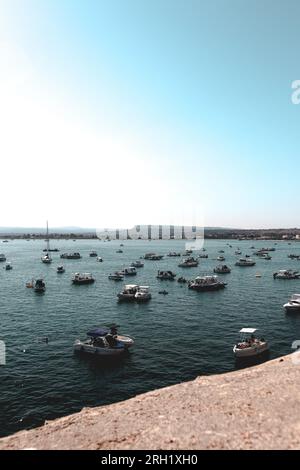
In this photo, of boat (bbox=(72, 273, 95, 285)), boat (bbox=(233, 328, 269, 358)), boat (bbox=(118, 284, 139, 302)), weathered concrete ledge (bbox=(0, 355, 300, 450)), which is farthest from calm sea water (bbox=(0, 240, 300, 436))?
weathered concrete ledge (bbox=(0, 355, 300, 450))

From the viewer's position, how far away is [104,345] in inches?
1832

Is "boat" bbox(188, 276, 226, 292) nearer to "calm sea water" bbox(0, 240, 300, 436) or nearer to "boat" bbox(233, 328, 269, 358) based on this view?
"calm sea water" bbox(0, 240, 300, 436)

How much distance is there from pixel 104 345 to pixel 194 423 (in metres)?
27.2

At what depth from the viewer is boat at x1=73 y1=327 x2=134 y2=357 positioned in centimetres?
4572

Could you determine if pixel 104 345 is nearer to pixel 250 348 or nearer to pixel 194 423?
pixel 250 348

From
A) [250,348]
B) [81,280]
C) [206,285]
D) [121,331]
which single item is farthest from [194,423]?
[81,280]

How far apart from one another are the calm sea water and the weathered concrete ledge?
30.2 feet

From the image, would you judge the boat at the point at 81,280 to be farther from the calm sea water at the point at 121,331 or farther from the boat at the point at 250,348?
the boat at the point at 250,348

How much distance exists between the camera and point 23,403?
34.1 m

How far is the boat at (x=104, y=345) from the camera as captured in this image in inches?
1800

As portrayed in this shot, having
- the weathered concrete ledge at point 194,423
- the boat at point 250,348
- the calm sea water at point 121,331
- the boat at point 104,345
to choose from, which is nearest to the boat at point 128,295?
the calm sea water at point 121,331

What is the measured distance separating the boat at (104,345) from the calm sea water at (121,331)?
3.82 ft
